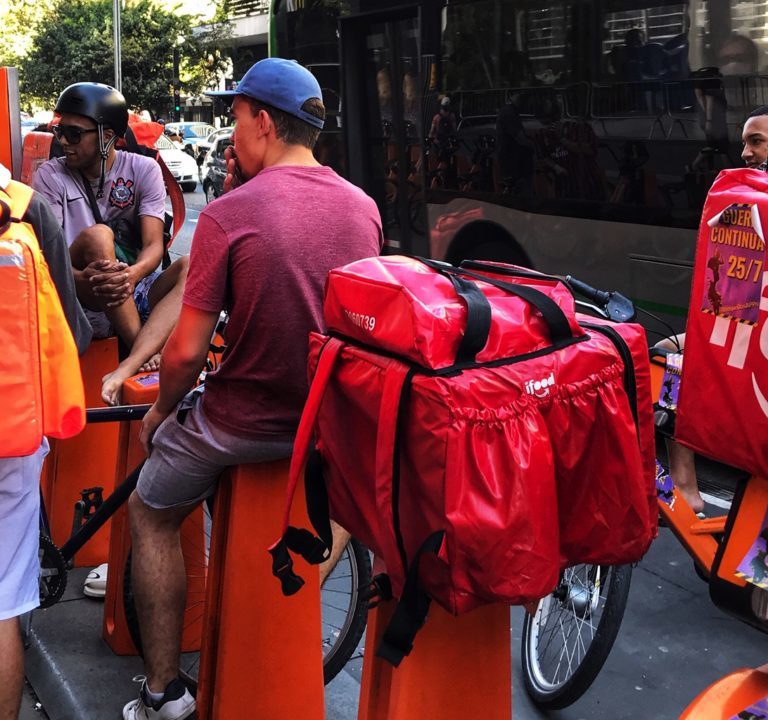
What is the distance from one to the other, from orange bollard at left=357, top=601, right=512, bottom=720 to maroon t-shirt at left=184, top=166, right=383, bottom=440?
768 millimetres

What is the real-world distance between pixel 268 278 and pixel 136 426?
1.17 meters

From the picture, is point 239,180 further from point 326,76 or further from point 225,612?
point 326,76

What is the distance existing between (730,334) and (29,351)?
155 centimetres

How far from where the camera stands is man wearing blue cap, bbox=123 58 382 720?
277 cm

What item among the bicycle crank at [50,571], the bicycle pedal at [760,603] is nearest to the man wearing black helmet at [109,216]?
the bicycle crank at [50,571]

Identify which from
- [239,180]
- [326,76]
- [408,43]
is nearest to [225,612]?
[239,180]

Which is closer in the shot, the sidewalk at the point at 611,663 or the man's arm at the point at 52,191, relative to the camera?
the sidewalk at the point at 611,663

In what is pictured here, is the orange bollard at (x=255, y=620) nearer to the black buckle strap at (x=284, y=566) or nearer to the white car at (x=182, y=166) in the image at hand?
the black buckle strap at (x=284, y=566)

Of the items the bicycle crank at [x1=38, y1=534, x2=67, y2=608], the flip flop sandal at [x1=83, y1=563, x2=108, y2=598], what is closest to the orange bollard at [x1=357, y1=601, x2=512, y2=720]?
the bicycle crank at [x1=38, y1=534, x2=67, y2=608]

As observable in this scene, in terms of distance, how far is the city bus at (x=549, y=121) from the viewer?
22.6ft

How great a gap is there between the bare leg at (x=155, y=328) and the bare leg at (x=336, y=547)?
0.90m

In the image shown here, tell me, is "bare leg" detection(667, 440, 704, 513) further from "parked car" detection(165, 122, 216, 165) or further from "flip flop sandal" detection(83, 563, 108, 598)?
"parked car" detection(165, 122, 216, 165)

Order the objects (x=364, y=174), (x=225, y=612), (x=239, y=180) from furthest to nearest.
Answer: (x=364, y=174), (x=239, y=180), (x=225, y=612)

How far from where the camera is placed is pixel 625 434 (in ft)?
6.51
